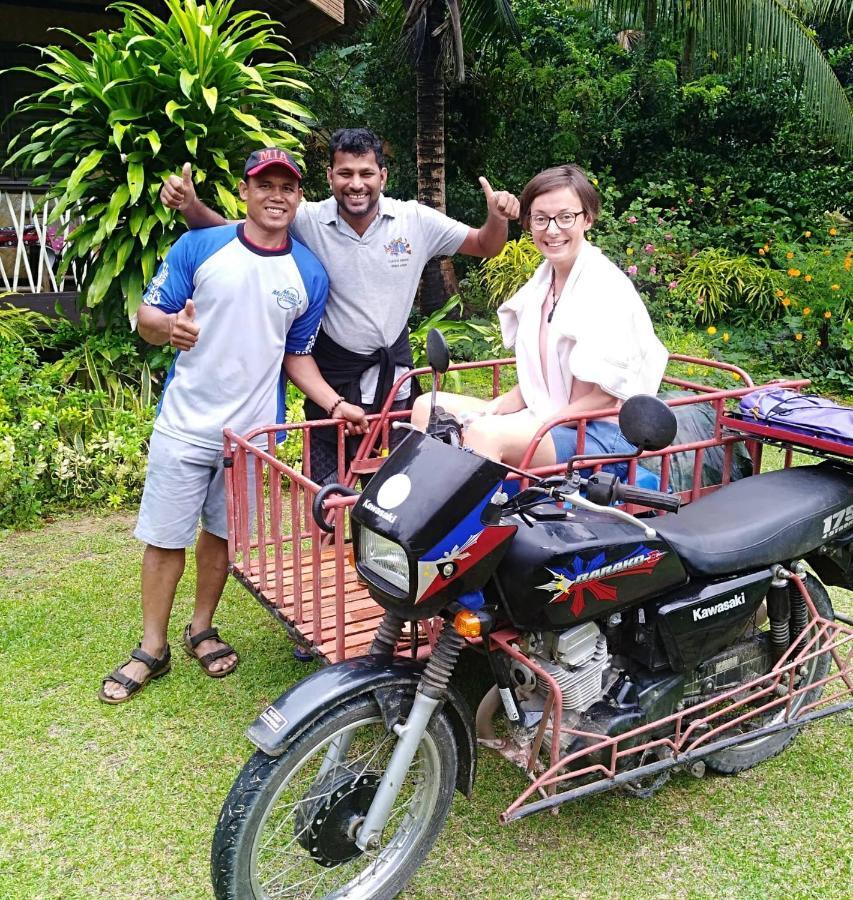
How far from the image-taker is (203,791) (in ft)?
9.17

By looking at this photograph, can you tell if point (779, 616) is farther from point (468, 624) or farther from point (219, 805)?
point (219, 805)

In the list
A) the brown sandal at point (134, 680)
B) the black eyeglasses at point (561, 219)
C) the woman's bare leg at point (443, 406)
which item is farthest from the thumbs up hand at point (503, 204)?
the brown sandal at point (134, 680)

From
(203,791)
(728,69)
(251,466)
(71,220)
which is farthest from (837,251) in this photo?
(203,791)

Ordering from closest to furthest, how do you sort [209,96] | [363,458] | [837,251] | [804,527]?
1. [804,527]
2. [363,458]
3. [209,96]
4. [837,251]

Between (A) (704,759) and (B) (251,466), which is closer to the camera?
(A) (704,759)

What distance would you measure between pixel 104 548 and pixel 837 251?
26.0 feet

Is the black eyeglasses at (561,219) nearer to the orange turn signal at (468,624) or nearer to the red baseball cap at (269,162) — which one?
the red baseball cap at (269,162)

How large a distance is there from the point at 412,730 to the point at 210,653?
157cm

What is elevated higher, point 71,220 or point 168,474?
point 71,220

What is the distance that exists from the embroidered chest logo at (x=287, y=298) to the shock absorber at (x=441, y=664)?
57.9 inches

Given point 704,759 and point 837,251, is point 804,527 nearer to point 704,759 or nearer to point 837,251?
point 704,759

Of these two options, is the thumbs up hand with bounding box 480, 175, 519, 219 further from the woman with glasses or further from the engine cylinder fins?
the engine cylinder fins

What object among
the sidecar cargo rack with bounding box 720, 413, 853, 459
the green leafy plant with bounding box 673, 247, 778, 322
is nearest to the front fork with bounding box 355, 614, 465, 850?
the sidecar cargo rack with bounding box 720, 413, 853, 459

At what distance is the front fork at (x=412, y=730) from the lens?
84.5 inches
